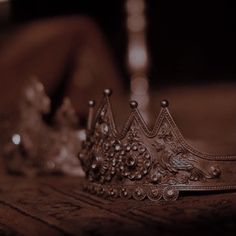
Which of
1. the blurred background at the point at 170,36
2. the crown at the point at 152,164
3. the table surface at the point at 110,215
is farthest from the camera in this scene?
the blurred background at the point at 170,36

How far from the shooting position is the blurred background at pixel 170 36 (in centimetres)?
284

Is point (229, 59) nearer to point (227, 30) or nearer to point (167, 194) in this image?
point (227, 30)

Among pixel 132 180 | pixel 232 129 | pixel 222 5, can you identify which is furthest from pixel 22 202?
pixel 222 5

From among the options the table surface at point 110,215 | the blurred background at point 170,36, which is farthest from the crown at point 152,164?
the blurred background at point 170,36

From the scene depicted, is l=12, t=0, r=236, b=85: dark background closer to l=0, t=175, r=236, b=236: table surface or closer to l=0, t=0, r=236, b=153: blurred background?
l=0, t=0, r=236, b=153: blurred background

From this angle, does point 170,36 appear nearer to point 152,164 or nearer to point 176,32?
point 176,32

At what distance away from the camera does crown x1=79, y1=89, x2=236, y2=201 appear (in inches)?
41.7

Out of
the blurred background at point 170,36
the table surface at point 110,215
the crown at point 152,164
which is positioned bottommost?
the table surface at point 110,215

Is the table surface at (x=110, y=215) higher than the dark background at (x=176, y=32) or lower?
lower

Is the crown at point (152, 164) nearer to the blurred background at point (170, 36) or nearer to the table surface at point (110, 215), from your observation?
the table surface at point (110, 215)

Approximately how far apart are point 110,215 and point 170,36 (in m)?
2.05

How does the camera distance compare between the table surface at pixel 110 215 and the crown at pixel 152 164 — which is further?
the crown at pixel 152 164

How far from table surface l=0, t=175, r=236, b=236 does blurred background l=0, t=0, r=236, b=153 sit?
1560 millimetres

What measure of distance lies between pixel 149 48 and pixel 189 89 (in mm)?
296
